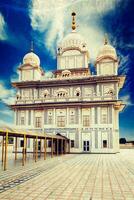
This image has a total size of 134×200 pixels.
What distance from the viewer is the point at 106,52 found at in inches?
1580

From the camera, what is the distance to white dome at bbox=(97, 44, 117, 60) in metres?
39.6

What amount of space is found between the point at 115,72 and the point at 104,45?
6.16m

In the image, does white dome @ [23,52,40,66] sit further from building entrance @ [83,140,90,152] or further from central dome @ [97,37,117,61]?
building entrance @ [83,140,90,152]

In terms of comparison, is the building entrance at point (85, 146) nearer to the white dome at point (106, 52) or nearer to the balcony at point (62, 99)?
the balcony at point (62, 99)

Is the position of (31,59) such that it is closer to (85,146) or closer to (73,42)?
(73,42)

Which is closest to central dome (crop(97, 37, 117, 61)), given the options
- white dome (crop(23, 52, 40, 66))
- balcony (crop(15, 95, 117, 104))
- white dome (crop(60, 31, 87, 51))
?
white dome (crop(60, 31, 87, 51))

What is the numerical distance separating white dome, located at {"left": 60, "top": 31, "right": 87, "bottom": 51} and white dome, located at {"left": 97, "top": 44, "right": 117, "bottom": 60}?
3.77 metres

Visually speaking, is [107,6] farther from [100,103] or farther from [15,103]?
[15,103]

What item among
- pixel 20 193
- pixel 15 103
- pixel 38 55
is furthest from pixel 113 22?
pixel 38 55

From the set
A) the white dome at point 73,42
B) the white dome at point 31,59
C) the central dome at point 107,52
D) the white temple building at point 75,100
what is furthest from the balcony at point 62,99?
the white dome at point 73,42

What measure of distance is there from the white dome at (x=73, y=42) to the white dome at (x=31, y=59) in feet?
16.2

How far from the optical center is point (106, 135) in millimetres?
33469

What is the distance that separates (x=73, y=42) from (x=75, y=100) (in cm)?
1377

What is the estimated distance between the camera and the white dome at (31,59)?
1680 inches
